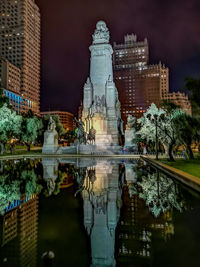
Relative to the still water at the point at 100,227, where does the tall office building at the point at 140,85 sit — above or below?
above

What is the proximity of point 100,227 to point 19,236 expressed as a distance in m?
2.28

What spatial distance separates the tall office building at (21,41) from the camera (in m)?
143

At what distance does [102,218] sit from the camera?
742cm

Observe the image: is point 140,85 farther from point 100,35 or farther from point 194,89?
point 194,89

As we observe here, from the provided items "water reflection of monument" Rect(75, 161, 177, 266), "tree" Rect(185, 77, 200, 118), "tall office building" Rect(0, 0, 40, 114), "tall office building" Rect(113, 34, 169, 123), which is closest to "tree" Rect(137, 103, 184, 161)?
"tree" Rect(185, 77, 200, 118)

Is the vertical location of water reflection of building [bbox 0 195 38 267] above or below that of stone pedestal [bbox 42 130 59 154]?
below

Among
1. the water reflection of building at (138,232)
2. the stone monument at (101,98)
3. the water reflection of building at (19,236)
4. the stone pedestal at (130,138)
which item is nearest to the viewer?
the water reflection of building at (19,236)

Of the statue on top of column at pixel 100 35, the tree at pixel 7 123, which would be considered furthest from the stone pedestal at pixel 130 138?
the statue on top of column at pixel 100 35

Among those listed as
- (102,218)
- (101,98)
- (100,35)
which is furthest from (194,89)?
(100,35)

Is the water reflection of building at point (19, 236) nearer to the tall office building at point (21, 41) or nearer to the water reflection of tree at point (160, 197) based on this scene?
the water reflection of tree at point (160, 197)

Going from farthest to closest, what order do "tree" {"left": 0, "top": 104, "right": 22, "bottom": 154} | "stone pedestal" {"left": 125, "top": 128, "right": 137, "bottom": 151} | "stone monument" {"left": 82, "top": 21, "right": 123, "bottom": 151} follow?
"stone monument" {"left": 82, "top": 21, "right": 123, "bottom": 151} → "stone pedestal" {"left": 125, "top": 128, "right": 137, "bottom": 151} → "tree" {"left": 0, "top": 104, "right": 22, "bottom": 154}

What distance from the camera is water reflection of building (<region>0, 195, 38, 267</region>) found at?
4.92 meters

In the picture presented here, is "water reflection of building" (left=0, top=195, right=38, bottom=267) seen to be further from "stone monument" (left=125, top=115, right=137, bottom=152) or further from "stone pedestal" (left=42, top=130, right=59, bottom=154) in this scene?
"stone monument" (left=125, top=115, right=137, bottom=152)

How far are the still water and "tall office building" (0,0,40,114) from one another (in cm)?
13792
